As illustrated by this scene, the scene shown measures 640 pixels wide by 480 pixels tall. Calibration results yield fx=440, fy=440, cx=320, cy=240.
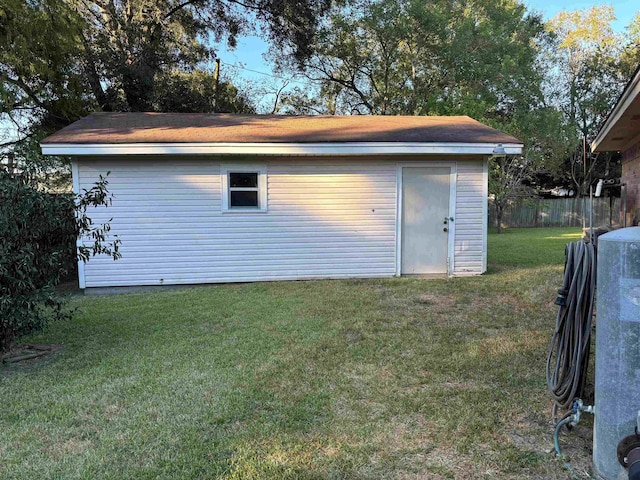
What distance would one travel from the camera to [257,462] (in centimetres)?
234

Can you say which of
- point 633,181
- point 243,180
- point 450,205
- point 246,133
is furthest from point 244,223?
point 633,181

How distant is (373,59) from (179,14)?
8.63 meters

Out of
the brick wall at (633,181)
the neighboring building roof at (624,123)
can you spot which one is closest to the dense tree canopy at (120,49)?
the neighboring building roof at (624,123)

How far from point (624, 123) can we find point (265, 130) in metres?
5.75

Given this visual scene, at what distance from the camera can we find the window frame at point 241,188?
7641 millimetres

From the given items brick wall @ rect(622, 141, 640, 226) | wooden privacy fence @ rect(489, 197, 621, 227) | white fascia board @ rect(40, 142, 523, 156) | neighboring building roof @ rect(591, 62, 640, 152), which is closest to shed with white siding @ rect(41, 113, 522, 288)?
white fascia board @ rect(40, 142, 523, 156)

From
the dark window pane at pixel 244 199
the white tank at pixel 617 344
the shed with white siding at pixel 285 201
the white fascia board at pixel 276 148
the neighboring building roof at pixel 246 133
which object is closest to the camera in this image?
the white tank at pixel 617 344

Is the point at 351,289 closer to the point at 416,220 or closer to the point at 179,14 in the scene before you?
the point at 416,220

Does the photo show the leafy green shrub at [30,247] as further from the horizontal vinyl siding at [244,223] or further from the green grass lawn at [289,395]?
the horizontal vinyl siding at [244,223]

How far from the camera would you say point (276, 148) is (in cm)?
741

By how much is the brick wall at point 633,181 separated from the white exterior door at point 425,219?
2.99 meters

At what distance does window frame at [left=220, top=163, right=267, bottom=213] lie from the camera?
25.1 feet

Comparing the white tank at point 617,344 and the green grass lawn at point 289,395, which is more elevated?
the white tank at point 617,344

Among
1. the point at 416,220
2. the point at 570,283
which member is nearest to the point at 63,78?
the point at 416,220
